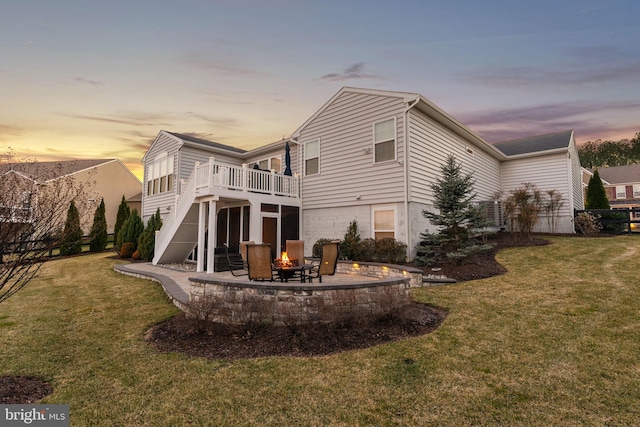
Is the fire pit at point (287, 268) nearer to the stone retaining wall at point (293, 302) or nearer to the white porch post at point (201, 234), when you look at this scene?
the stone retaining wall at point (293, 302)

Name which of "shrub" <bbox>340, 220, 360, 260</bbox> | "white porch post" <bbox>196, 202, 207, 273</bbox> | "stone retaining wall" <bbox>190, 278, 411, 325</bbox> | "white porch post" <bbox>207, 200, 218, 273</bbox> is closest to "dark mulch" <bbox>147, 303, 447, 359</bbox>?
"stone retaining wall" <bbox>190, 278, 411, 325</bbox>

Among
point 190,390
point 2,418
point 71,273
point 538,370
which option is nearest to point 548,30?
point 538,370

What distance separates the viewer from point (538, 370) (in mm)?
3697

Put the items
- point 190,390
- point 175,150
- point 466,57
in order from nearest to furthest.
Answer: point 190,390 < point 466,57 < point 175,150

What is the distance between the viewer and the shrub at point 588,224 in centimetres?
1389

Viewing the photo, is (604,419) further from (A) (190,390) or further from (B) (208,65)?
(B) (208,65)

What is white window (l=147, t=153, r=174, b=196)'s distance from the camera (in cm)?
1692

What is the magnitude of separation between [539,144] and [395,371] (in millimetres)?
19159

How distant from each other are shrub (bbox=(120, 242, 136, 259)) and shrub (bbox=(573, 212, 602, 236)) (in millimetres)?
22316

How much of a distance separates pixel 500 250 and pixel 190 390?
11456 mm

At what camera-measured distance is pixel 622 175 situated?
35.9 m

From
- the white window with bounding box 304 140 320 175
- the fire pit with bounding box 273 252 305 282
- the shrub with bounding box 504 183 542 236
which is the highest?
the white window with bounding box 304 140 320 175

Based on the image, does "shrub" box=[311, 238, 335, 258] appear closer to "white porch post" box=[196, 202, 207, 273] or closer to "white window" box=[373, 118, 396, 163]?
"white window" box=[373, 118, 396, 163]

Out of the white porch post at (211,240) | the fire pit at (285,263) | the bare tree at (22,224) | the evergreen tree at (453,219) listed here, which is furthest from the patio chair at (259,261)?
the evergreen tree at (453,219)
